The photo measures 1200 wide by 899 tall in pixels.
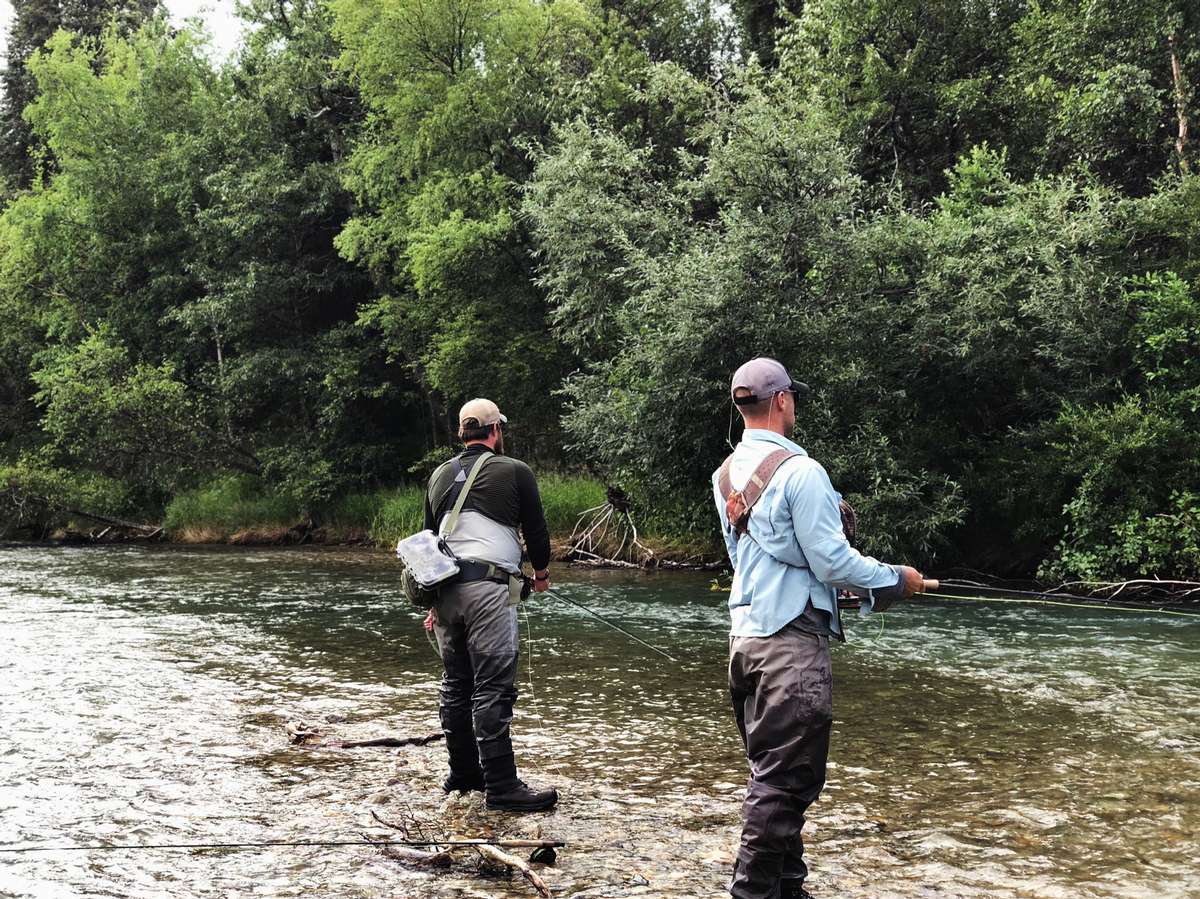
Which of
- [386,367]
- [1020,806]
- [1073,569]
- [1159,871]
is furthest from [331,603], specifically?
[386,367]

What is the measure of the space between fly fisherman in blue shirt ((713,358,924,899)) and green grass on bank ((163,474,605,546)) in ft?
68.9

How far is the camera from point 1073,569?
→ 620 inches

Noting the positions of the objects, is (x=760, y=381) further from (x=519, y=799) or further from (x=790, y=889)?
(x=519, y=799)

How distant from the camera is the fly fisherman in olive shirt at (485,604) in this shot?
5.64 metres

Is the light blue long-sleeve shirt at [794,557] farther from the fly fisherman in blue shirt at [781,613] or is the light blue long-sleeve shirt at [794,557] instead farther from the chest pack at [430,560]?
the chest pack at [430,560]

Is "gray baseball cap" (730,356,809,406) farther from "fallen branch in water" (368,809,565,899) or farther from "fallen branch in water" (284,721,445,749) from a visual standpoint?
"fallen branch in water" (284,721,445,749)

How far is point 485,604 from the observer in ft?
18.7

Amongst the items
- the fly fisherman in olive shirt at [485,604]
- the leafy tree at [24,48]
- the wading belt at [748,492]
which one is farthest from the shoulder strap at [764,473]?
the leafy tree at [24,48]

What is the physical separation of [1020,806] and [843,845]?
3.92ft

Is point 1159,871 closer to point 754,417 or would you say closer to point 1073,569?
point 754,417

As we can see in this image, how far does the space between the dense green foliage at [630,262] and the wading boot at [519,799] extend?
10.8 meters

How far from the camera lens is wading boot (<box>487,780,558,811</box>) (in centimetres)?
558

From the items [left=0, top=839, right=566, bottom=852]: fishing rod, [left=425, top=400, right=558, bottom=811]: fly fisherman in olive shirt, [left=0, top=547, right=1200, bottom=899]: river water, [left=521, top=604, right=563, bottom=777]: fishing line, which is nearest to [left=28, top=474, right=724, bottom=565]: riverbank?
[left=0, top=547, right=1200, bottom=899]: river water

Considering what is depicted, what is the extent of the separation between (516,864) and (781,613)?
5.09 feet
